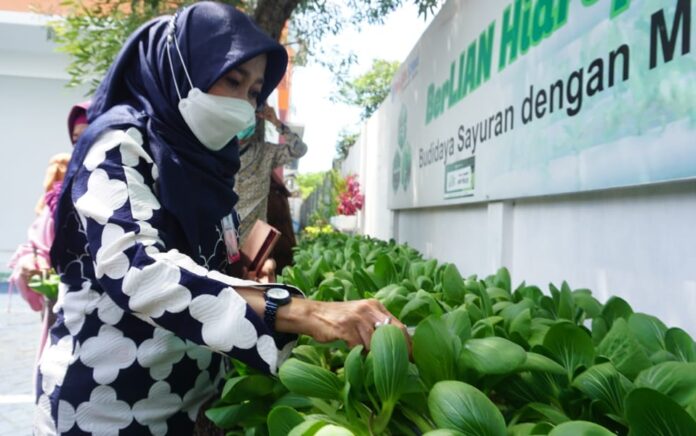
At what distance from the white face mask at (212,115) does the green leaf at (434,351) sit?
91 cm

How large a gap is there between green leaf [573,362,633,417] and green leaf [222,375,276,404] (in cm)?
52

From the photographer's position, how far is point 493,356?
2.64ft

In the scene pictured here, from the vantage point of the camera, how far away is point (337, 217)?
9.98 metres

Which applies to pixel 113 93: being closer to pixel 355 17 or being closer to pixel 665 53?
pixel 665 53

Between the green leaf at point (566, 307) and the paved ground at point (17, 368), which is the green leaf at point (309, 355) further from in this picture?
the paved ground at point (17, 368)

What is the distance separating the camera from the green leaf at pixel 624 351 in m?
0.88

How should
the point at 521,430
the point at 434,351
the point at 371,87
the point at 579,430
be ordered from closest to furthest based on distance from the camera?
the point at 579,430 < the point at 521,430 < the point at 434,351 < the point at 371,87

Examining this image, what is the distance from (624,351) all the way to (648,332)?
0.20 m

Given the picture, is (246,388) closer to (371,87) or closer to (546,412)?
(546,412)

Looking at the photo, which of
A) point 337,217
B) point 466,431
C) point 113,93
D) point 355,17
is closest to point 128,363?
point 113,93

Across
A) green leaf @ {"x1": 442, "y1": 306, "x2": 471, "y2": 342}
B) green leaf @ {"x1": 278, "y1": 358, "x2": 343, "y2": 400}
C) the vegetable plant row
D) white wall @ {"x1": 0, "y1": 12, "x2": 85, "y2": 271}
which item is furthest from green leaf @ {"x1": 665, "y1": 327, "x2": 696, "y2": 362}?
white wall @ {"x1": 0, "y1": 12, "x2": 85, "y2": 271}

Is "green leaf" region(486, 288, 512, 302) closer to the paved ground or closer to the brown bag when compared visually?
the brown bag

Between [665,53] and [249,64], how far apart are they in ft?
3.40

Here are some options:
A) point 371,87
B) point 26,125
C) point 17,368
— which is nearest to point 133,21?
point 17,368
